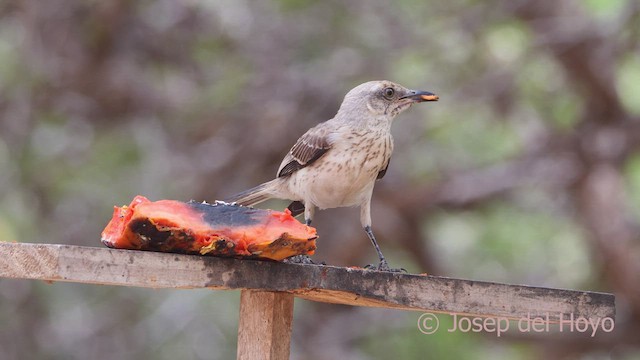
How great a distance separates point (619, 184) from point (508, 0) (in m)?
1.82

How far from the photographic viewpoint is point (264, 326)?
11.1 ft

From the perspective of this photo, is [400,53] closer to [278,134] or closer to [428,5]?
[428,5]

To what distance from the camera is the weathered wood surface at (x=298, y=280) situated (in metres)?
2.77

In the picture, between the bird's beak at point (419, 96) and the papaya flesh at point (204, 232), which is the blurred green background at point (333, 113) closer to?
the bird's beak at point (419, 96)

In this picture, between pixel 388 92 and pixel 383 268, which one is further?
pixel 388 92

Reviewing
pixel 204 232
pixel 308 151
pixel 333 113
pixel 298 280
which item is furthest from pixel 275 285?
pixel 333 113

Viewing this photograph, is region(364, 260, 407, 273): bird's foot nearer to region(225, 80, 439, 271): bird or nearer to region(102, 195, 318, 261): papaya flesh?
region(225, 80, 439, 271): bird

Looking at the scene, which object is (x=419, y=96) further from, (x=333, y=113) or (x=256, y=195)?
(x=333, y=113)

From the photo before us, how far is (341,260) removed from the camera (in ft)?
30.0

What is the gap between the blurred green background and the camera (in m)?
8.24

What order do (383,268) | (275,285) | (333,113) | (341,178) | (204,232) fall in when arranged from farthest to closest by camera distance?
(333,113), (341,178), (383,268), (275,285), (204,232)

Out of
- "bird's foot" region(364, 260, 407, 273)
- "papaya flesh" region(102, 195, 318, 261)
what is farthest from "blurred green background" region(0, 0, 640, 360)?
"papaya flesh" region(102, 195, 318, 261)

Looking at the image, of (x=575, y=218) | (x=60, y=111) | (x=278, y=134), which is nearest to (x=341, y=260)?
(x=278, y=134)

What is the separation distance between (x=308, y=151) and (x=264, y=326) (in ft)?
5.06
